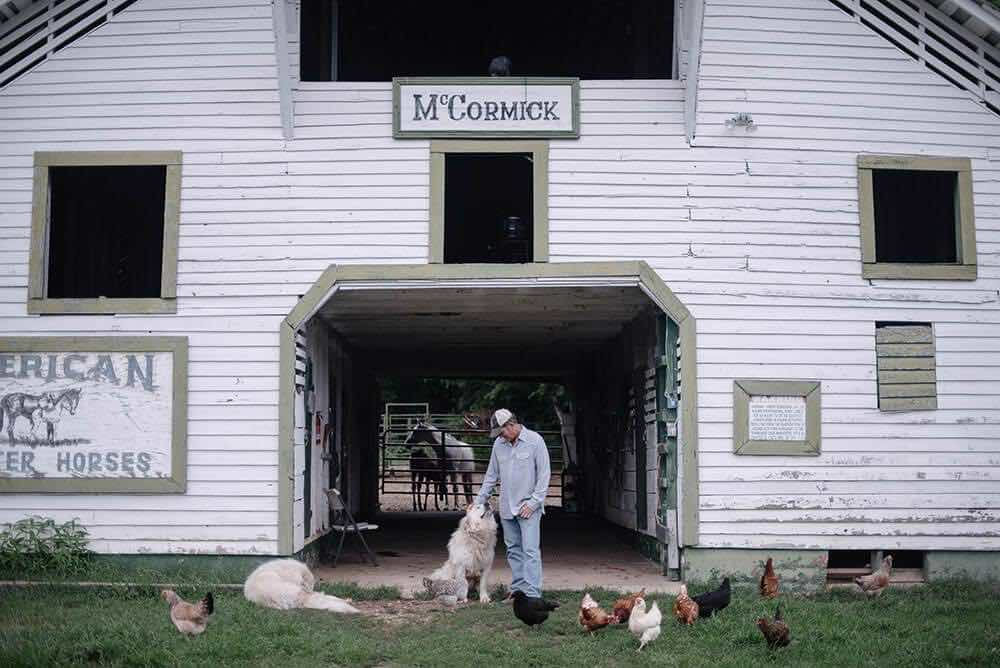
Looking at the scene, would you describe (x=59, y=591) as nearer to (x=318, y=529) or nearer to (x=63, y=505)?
(x=63, y=505)

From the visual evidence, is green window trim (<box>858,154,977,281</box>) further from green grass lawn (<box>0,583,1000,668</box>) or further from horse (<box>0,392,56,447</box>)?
horse (<box>0,392,56,447</box>)

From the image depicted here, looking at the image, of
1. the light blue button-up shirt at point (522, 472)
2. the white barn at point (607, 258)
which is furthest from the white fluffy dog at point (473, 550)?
the white barn at point (607, 258)

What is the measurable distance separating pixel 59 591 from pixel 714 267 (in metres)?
7.57

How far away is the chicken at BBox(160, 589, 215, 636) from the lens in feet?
28.0

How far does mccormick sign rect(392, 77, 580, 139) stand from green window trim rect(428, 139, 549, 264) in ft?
0.33

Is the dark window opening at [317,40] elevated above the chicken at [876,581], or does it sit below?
above

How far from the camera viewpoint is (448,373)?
23250mm

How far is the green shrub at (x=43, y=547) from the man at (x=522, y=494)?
175 inches

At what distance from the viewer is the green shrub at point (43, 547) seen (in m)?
11.2

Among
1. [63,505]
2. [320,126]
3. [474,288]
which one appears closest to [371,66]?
[320,126]

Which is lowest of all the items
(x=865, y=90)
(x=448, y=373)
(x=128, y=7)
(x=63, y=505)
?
(x=63, y=505)

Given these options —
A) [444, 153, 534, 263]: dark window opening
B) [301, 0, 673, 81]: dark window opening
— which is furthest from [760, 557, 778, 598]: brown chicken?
[301, 0, 673, 81]: dark window opening

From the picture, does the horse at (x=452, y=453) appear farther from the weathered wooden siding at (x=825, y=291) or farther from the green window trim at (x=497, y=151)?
the weathered wooden siding at (x=825, y=291)

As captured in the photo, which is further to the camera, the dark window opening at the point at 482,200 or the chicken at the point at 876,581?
the dark window opening at the point at 482,200
